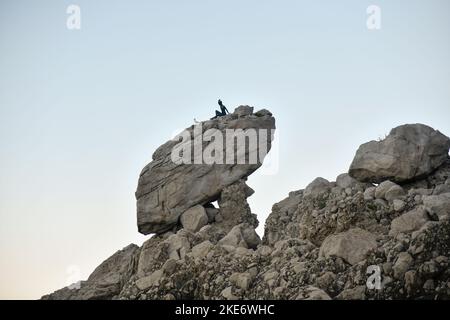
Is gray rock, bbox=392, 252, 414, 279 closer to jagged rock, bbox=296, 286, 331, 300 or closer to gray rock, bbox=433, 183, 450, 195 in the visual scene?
jagged rock, bbox=296, 286, 331, 300

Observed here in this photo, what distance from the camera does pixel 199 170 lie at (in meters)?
33.0

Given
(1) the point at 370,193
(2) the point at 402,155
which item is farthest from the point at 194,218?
(2) the point at 402,155

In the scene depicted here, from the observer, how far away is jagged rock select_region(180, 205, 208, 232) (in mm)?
31531

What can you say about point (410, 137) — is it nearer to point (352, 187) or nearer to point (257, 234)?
point (352, 187)

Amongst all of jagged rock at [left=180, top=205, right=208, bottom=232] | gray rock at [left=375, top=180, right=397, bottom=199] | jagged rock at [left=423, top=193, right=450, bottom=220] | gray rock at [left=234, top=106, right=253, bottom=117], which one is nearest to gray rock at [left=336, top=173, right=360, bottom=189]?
gray rock at [left=375, top=180, right=397, bottom=199]

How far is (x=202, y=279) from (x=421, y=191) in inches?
408

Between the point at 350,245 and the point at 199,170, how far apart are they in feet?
45.7

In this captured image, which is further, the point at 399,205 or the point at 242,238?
the point at 242,238

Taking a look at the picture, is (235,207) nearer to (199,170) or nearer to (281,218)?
(199,170)

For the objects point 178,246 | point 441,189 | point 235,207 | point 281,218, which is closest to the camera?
point 441,189

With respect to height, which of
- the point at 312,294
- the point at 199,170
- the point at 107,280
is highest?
the point at 199,170
